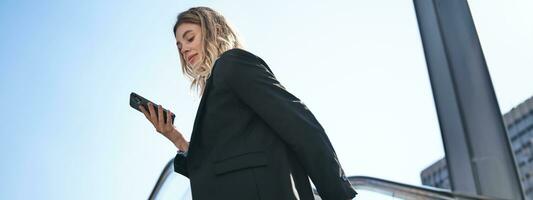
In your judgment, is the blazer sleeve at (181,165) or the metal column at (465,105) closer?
the blazer sleeve at (181,165)

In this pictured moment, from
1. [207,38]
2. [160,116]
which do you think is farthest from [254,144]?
[160,116]

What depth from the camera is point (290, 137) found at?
54.9 inches

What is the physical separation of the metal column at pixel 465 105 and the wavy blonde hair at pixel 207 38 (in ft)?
3.50

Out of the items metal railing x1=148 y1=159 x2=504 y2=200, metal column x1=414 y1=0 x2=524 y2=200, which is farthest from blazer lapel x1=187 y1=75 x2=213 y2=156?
metal column x1=414 y1=0 x2=524 y2=200

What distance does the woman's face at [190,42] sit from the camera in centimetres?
188

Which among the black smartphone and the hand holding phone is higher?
the black smartphone

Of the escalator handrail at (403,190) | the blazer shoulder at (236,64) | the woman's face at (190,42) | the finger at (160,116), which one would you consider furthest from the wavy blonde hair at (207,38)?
the escalator handrail at (403,190)

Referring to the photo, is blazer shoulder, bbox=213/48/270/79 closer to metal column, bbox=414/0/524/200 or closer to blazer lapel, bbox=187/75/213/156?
blazer lapel, bbox=187/75/213/156

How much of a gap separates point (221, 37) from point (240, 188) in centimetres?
66

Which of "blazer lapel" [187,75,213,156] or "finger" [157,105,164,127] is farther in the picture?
"finger" [157,105,164,127]

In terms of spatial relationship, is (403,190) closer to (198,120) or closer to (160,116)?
(160,116)

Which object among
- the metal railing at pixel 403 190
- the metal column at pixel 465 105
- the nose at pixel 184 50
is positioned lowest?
the metal railing at pixel 403 190

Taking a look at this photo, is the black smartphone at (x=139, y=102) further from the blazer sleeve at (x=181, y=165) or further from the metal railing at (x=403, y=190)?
the metal railing at (x=403, y=190)

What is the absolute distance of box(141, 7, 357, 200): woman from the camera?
137cm
